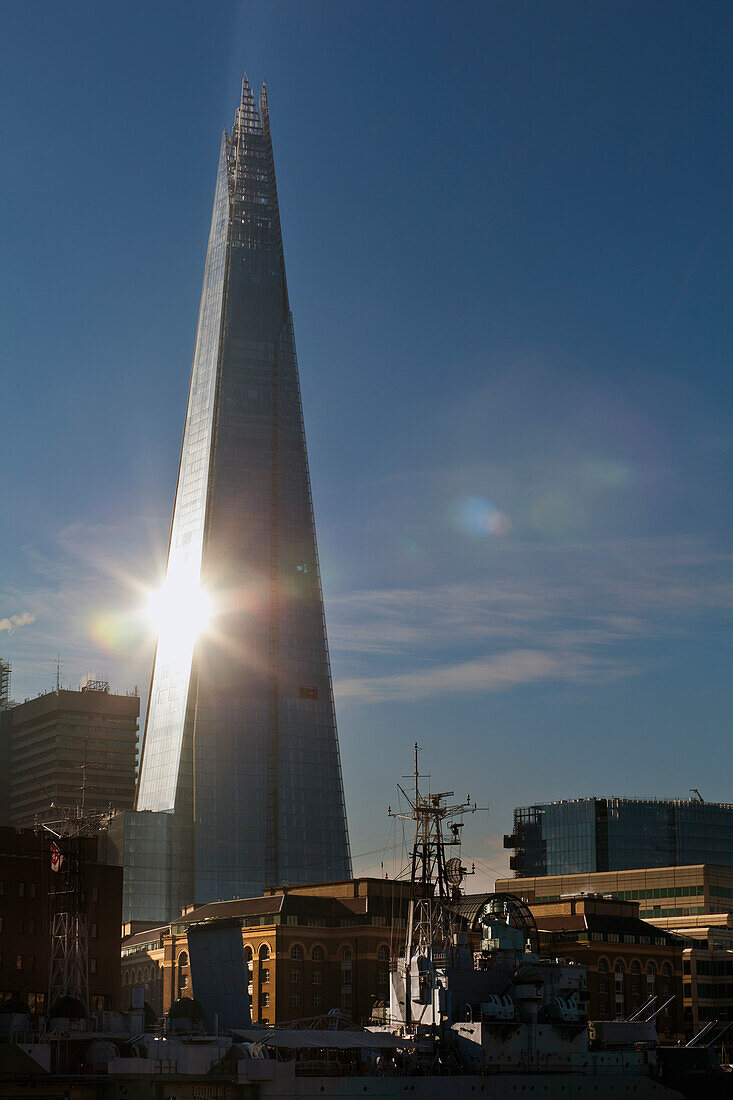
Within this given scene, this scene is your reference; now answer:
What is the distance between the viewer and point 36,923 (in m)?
102

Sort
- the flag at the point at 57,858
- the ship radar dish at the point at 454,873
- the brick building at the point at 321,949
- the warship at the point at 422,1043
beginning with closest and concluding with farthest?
1. the warship at the point at 422,1043
2. the flag at the point at 57,858
3. the ship radar dish at the point at 454,873
4. the brick building at the point at 321,949

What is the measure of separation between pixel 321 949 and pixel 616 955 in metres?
31.9

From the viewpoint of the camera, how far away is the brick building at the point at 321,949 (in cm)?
12506

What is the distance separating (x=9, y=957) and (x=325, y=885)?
49.2m

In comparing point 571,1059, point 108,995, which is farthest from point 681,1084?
point 108,995

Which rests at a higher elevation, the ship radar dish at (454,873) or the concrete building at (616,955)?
the ship radar dish at (454,873)

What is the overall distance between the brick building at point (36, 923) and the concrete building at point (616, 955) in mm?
45371

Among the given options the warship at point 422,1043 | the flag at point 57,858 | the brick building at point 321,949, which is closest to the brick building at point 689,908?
the brick building at point 321,949

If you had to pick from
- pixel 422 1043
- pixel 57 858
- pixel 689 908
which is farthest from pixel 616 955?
pixel 57 858

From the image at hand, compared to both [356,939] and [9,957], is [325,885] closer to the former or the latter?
[356,939]

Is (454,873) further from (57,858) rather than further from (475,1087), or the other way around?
(57,858)

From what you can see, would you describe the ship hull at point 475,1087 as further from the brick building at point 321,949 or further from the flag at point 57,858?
the brick building at point 321,949

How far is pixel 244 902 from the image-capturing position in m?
138

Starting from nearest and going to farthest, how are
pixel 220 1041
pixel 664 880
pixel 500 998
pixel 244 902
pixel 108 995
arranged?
pixel 220 1041 < pixel 500 998 < pixel 108 995 < pixel 244 902 < pixel 664 880
